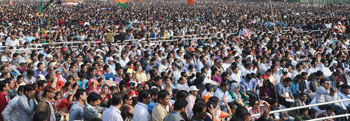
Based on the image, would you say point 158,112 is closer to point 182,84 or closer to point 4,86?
point 4,86

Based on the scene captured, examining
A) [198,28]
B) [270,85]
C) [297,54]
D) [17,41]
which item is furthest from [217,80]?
[198,28]

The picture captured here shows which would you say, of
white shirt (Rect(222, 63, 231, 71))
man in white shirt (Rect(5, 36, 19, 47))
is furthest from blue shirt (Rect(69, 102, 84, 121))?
man in white shirt (Rect(5, 36, 19, 47))

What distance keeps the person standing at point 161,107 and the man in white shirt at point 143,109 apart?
4.1 inches

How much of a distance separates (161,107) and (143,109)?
0.24 m

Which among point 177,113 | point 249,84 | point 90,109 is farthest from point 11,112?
point 249,84

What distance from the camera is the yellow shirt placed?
524 centimetres

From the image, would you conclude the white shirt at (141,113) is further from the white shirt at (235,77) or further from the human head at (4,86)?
the white shirt at (235,77)

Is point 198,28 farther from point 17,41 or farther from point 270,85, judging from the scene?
point 270,85

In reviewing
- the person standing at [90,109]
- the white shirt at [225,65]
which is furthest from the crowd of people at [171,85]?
the white shirt at [225,65]

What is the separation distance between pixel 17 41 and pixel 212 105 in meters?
10.7

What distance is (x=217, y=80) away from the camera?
9203 millimetres

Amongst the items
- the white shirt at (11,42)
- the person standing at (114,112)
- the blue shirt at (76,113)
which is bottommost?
the blue shirt at (76,113)

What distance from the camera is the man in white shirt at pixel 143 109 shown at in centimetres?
535

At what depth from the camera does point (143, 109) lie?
17.6 ft
